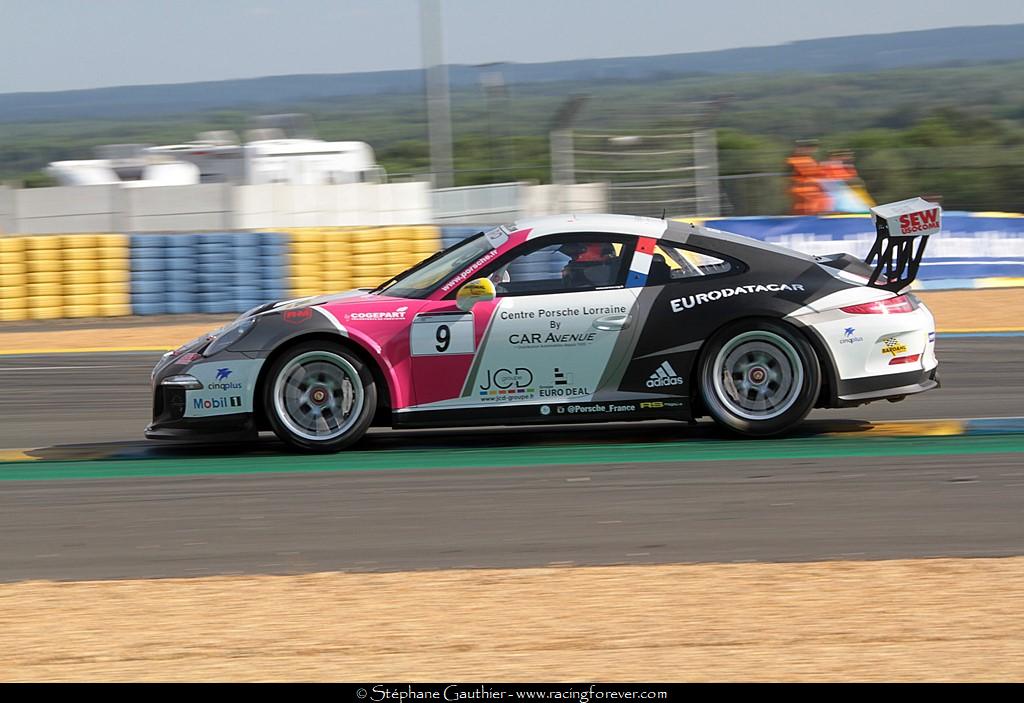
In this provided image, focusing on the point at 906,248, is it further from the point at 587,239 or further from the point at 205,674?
the point at 205,674

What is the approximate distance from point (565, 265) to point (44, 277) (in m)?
11.7

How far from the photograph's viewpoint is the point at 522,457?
745 centimetres

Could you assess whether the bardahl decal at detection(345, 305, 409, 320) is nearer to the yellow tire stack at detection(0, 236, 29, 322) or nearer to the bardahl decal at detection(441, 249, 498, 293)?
the bardahl decal at detection(441, 249, 498, 293)

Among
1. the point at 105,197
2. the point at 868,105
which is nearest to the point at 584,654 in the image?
the point at 105,197

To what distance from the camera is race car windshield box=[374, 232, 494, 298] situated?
748 cm

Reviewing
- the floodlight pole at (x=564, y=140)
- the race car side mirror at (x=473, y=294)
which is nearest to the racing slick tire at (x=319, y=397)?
the race car side mirror at (x=473, y=294)

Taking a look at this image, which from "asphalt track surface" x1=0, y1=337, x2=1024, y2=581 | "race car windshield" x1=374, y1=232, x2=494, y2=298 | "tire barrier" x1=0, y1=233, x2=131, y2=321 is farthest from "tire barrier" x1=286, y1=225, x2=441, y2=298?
"race car windshield" x1=374, y1=232, x2=494, y2=298

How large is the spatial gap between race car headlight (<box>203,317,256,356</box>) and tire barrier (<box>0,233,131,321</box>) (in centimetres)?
1014

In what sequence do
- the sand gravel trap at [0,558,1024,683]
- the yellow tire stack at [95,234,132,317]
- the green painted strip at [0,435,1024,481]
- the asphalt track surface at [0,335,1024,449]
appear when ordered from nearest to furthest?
the sand gravel trap at [0,558,1024,683] → the green painted strip at [0,435,1024,481] → the asphalt track surface at [0,335,1024,449] → the yellow tire stack at [95,234,132,317]

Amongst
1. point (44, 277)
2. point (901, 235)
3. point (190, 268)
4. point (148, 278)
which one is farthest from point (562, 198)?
point (901, 235)

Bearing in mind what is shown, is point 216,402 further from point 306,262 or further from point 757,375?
point 306,262

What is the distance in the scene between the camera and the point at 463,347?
24.0 ft

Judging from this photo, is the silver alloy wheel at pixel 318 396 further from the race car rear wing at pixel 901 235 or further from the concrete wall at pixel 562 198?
the concrete wall at pixel 562 198

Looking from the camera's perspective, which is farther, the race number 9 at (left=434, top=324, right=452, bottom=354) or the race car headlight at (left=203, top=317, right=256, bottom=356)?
the race car headlight at (left=203, top=317, right=256, bottom=356)
